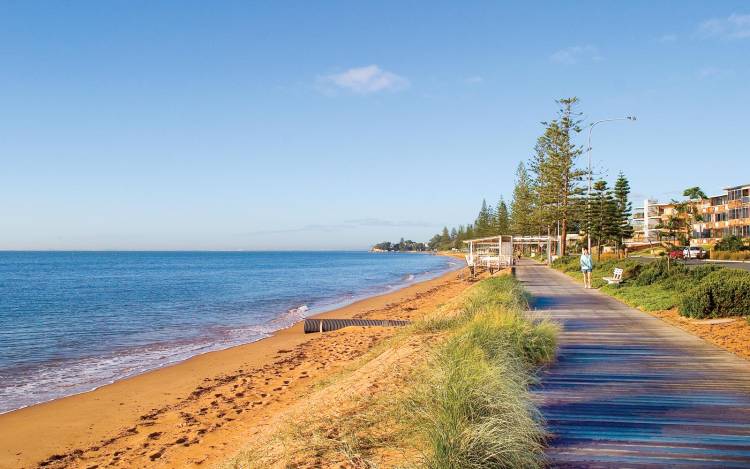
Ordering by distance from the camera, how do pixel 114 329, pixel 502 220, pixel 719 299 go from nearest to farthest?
pixel 719 299
pixel 114 329
pixel 502 220

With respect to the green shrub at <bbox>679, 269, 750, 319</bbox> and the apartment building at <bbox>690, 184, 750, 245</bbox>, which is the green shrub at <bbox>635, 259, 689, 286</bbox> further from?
the apartment building at <bbox>690, 184, 750, 245</bbox>

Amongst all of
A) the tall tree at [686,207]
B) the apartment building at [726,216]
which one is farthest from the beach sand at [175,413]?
the apartment building at [726,216]

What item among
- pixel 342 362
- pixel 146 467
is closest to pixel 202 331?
pixel 342 362

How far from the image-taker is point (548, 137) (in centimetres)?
4000

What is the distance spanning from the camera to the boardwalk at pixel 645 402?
3.81 m

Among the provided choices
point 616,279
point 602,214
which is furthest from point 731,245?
point 616,279

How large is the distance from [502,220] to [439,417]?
75600 mm

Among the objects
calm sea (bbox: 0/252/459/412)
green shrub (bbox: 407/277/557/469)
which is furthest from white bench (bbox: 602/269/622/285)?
green shrub (bbox: 407/277/557/469)

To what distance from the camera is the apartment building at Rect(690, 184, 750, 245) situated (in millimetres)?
56938

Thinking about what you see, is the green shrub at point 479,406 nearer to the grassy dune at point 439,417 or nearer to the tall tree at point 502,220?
the grassy dune at point 439,417

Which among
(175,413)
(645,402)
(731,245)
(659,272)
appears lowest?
(175,413)

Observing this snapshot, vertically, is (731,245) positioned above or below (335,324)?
above

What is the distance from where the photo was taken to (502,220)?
77.2 meters

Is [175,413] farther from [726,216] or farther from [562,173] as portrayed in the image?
[726,216]
